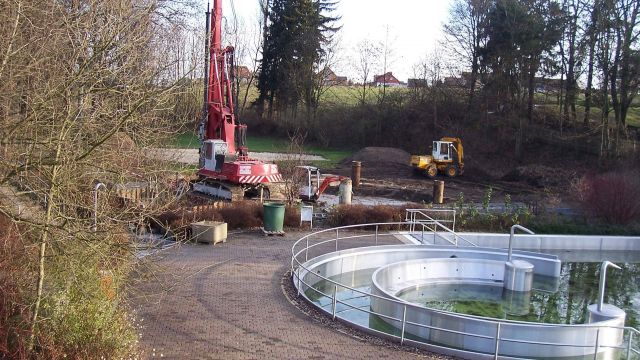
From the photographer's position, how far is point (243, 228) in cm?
1991

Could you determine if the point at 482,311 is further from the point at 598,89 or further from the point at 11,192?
the point at 598,89

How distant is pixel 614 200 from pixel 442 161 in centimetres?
1609

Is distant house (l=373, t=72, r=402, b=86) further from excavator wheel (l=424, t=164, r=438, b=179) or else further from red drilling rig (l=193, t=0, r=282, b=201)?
red drilling rig (l=193, t=0, r=282, b=201)

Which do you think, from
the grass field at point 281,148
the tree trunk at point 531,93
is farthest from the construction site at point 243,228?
the grass field at point 281,148

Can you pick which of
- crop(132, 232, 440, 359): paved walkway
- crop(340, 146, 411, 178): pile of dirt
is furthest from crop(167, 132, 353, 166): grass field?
crop(132, 232, 440, 359): paved walkway

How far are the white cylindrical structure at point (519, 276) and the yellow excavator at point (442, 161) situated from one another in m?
21.7

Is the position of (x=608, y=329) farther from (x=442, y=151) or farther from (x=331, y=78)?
(x=331, y=78)

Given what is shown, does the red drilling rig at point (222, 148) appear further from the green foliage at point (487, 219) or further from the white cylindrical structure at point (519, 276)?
the white cylindrical structure at point (519, 276)

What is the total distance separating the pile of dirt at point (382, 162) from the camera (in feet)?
131

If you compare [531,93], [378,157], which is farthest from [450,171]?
[531,93]

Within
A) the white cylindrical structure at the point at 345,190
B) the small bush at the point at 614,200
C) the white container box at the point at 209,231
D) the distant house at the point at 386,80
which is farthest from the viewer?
the distant house at the point at 386,80

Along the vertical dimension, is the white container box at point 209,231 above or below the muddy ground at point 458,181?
below

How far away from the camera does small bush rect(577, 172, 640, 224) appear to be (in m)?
22.7

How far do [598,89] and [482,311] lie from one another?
3467cm
